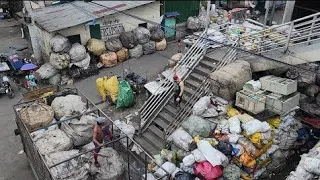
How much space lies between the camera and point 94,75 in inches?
571

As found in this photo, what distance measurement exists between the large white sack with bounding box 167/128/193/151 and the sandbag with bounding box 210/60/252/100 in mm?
1697

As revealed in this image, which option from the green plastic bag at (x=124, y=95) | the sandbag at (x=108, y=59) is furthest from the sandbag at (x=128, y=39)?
the green plastic bag at (x=124, y=95)

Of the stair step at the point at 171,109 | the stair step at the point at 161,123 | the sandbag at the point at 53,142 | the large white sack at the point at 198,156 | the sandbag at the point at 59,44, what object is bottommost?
the stair step at the point at 161,123

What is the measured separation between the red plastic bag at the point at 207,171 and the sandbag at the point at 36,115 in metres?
4.26

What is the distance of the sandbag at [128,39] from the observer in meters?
15.3

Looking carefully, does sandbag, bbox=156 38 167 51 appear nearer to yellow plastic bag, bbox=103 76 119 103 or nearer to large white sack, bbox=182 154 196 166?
yellow plastic bag, bbox=103 76 119 103

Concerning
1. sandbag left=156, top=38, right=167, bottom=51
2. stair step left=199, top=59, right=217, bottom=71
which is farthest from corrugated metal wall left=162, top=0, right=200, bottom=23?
stair step left=199, top=59, right=217, bottom=71

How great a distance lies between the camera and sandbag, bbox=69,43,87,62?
1379cm

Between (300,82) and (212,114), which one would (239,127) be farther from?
(300,82)

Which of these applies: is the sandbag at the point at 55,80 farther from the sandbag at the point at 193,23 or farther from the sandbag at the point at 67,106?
the sandbag at the point at 193,23

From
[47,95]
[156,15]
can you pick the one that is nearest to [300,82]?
[47,95]

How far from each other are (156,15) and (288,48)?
9007 mm

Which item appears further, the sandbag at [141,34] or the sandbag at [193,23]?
the sandbag at [193,23]

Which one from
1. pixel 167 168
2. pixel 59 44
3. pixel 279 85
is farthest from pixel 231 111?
pixel 59 44
